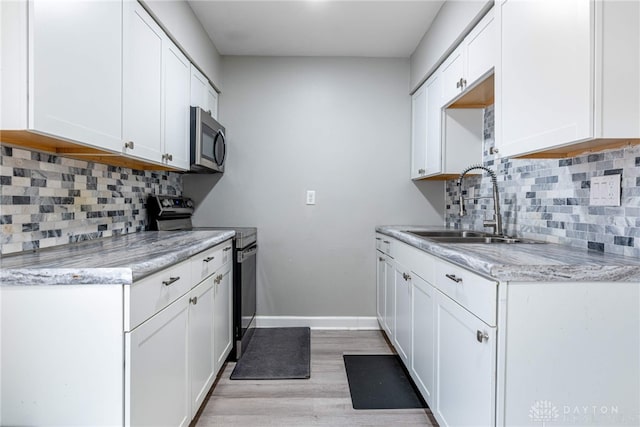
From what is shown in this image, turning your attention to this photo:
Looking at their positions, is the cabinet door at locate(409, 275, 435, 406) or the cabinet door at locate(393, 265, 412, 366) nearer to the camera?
the cabinet door at locate(409, 275, 435, 406)

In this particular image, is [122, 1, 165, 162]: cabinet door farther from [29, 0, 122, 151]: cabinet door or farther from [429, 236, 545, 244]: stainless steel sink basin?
[429, 236, 545, 244]: stainless steel sink basin

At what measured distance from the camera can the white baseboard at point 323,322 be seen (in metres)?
2.98

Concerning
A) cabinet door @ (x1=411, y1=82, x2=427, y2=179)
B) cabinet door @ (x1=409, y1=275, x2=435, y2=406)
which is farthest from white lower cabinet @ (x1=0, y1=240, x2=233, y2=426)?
cabinet door @ (x1=411, y1=82, x2=427, y2=179)

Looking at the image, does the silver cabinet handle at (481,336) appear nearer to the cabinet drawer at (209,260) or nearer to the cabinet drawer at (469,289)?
the cabinet drawer at (469,289)

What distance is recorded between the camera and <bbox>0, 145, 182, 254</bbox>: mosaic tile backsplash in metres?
1.29

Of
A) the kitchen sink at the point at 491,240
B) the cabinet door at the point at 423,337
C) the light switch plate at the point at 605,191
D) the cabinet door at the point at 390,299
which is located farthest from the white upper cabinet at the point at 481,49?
the cabinet door at the point at 390,299

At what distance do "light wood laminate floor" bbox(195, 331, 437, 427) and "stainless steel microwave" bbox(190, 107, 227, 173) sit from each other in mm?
1429

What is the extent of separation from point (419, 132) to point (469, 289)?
1.88 metres

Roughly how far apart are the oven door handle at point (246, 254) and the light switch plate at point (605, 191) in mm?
1949

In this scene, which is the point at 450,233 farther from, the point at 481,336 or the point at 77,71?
the point at 77,71

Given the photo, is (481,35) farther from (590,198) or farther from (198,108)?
(198,108)

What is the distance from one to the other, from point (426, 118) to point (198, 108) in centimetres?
170

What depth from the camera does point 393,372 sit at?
2.21 metres

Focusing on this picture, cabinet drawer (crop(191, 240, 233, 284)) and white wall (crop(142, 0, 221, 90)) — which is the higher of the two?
white wall (crop(142, 0, 221, 90))
